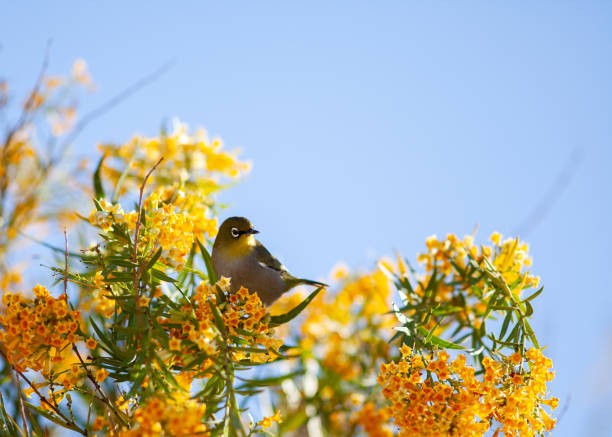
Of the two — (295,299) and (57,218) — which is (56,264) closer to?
(295,299)

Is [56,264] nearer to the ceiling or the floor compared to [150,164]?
nearer to the floor

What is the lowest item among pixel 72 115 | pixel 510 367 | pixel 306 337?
pixel 510 367

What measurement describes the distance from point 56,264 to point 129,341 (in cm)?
112

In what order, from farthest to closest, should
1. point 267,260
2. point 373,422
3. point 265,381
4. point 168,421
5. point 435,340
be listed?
point 267,260 → point 373,422 → point 435,340 → point 265,381 → point 168,421

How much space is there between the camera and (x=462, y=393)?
255cm

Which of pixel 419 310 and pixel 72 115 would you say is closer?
pixel 419 310

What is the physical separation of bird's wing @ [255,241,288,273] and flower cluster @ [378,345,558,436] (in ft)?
4.97

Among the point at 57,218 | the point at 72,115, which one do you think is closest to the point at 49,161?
the point at 57,218

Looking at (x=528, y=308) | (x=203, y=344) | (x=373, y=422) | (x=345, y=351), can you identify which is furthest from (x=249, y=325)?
(x=345, y=351)

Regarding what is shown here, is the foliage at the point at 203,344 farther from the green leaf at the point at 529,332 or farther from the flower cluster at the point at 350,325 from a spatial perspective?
the flower cluster at the point at 350,325

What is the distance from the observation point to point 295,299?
204 inches

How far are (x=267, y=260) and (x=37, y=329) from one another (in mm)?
1736

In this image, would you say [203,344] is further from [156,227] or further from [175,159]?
[175,159]

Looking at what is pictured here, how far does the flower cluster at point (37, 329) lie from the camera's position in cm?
253
